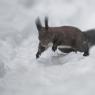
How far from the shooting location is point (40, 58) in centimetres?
577

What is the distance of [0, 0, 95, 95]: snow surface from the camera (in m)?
4.14

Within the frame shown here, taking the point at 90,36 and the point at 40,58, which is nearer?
the point at 40,58

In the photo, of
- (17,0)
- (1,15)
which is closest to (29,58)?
(1,15)

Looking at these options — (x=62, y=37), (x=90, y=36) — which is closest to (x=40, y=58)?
(x=62, y=37)

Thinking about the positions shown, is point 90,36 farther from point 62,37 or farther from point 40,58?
point 40,58

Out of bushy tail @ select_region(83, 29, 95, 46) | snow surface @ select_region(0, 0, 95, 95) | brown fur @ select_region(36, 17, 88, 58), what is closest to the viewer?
snow surface @ select_region(0, 0, 95, 95)

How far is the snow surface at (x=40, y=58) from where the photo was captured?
4145mm

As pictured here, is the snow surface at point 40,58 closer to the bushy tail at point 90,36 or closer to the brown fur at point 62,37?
the brown fur at point 62,37

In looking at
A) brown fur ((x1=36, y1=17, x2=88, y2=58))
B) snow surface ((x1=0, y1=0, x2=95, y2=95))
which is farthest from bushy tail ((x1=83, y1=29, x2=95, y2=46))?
snow surface ((x1=0, y1=0, x2=95, y2=95))

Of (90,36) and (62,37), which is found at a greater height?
(62,37)

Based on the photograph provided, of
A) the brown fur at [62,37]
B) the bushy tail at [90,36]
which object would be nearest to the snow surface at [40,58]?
the brown fur at [62,37]

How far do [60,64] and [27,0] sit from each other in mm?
3425

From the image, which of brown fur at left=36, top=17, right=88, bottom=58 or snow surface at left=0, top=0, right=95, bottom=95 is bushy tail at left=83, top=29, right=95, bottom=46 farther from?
snow surface at left=0, top=0, right=95, bottom=95

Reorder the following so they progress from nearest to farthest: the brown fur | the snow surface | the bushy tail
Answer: the snow surface < the brown fur < the bushy tail
